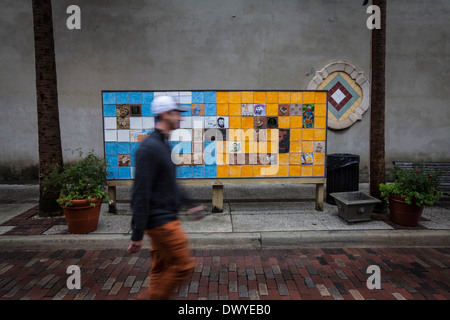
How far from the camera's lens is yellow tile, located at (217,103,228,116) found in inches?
221

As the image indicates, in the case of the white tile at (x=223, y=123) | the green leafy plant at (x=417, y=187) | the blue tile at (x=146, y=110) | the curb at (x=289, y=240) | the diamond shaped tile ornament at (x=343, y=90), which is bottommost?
the curb at (x=289, y=240)

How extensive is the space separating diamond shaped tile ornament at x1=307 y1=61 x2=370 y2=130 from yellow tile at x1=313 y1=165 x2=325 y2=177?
9.02ft

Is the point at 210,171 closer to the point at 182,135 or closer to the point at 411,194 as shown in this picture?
the point at 182,135

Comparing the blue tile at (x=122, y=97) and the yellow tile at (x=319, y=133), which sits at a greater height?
the blue tile at (x=122, y=97)

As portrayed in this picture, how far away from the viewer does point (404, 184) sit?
4898 millimetres

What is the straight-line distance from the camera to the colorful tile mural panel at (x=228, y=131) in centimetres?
557

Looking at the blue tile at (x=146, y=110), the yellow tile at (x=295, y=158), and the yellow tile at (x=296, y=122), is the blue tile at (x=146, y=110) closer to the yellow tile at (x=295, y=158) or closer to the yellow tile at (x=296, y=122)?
the yellow tile at (x=296, y=122)

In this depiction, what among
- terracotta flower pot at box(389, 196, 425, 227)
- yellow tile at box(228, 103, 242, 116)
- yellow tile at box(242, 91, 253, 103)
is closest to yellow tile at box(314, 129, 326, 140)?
yellow tile at box(242, 91, 253, 103)

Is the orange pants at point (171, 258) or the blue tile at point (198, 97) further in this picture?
the blue tile at point (198, 97)

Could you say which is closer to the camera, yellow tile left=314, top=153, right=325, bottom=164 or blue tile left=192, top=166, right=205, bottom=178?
blue tile left=192, top=166, right=205, bottom=178

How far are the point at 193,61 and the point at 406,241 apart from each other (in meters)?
6.46

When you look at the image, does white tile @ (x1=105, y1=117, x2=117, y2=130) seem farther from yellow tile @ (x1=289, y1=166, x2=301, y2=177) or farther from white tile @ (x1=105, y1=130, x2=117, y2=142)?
yellow tile @ (x1=289, y1=166, x2=301, y2=177)

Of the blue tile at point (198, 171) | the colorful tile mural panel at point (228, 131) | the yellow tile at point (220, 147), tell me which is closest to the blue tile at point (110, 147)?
the colorful tile mural panel at point (228, 131)

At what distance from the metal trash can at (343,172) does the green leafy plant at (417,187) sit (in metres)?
1.00
